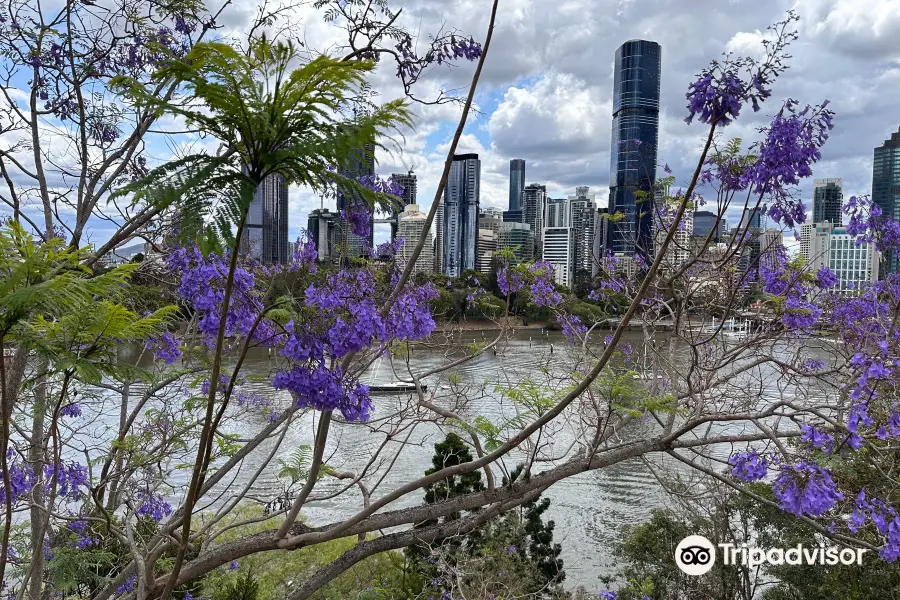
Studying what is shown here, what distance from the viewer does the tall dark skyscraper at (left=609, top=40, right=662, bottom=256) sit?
466 cm

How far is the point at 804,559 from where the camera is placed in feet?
20.9

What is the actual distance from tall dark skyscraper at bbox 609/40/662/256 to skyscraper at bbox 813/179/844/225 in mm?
1483

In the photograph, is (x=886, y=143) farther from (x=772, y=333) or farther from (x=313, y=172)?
(x=313, y=172)

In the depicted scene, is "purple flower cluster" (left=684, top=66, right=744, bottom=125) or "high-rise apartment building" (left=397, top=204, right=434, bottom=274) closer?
"purple flower cluster" (left=684, top=66, right=744, bottom=125)

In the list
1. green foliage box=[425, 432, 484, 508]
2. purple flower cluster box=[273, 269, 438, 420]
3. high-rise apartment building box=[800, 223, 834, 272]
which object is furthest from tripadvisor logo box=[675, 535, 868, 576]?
purple flower cluster box=[273, 269, 438, 420]

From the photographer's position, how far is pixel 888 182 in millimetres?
6199

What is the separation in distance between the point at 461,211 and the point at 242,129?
845cm

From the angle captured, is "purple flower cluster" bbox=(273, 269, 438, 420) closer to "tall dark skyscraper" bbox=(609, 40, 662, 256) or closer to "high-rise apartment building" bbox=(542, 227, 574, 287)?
"tall dark skyscraper" bbox=(609, 40, 662, 256)

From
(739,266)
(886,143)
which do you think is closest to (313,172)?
(739,266)

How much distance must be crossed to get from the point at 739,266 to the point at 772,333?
719 mm

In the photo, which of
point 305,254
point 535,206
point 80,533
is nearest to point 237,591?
point 80,533

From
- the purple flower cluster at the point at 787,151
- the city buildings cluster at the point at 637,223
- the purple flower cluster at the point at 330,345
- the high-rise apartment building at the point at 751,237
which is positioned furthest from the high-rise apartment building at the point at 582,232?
the purple flower cluster at the point at 330,345

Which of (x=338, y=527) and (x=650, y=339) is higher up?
(x=650, y=339)

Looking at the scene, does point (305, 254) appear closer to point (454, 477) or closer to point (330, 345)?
point (330, 345)
